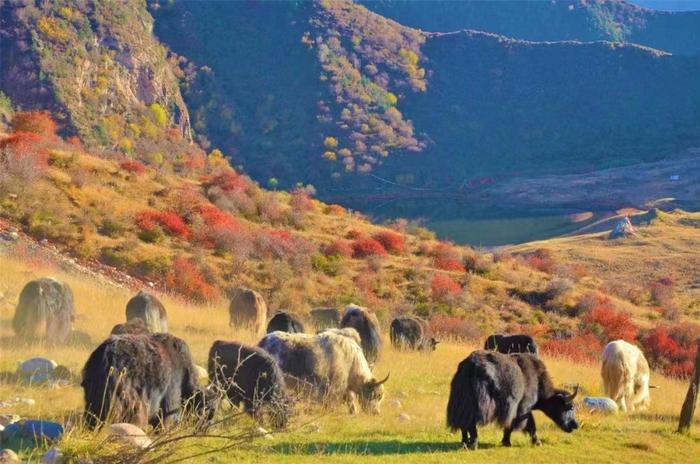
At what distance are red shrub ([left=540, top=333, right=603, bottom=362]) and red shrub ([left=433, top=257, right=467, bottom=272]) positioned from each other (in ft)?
31.2

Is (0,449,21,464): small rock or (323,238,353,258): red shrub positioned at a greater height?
(323,238,353,258): red shrub

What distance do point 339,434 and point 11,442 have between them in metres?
3.72

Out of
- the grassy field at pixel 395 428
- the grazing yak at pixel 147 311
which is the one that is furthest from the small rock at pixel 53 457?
the grazing yak at pixel 147 311

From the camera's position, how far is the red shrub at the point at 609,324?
3043 centimetres

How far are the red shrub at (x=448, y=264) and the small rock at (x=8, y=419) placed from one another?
3115 cm

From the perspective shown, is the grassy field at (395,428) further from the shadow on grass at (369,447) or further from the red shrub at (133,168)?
the red shrub at (133,168)

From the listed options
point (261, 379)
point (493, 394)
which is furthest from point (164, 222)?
point (493, 394)

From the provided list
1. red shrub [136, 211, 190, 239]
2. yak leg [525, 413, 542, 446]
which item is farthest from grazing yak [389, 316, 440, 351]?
red shrub [136, 211, 190, 239]

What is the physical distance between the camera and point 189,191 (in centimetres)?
3862

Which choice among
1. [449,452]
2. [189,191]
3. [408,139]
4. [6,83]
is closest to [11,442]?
[449,452]

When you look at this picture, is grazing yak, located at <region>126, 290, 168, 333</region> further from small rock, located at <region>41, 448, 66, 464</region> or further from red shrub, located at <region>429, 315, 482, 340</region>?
red shrub, located at <region>429, 315, 482, 340</region>

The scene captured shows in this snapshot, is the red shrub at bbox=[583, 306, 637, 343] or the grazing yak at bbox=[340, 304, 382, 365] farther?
the red shrub at bbox=[583, 306, 637, 343]

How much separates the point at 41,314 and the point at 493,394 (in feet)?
25.2

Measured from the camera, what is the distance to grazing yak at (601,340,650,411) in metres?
13.6
